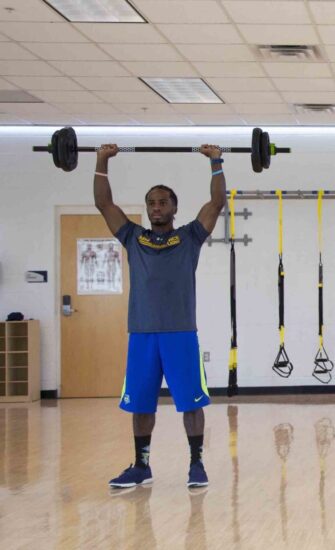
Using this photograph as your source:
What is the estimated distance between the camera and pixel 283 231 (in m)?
11.3

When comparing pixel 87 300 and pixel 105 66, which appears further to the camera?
pixel 87 300

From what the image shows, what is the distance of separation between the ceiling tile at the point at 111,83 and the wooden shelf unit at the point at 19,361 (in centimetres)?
311

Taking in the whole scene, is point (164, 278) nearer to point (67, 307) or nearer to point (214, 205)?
point (214, 205)

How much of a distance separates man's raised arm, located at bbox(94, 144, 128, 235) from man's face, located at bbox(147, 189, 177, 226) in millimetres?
172

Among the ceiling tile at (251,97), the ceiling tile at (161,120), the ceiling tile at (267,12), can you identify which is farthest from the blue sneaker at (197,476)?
the ceiling tile at (161,120)

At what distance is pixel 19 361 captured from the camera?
11.4m

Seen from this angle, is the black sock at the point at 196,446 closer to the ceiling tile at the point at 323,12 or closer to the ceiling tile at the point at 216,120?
the ceiling tile at the point at 323,12

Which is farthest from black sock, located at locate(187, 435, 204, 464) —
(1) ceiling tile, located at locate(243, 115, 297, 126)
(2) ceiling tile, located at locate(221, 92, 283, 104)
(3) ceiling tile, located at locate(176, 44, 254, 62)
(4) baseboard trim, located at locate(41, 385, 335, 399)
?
(4) baseboard trim, located at locate(41, 385, 335, 399)

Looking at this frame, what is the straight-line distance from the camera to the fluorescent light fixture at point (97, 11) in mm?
6613

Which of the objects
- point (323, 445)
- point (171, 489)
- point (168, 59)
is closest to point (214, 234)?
point (168, 59)

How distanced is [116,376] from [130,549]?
7608 mm

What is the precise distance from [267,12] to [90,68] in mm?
2003

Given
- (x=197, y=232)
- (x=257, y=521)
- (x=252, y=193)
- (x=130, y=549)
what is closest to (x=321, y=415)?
(x=252, y=193)

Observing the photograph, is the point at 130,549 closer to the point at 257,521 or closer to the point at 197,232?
the point at 257,521
